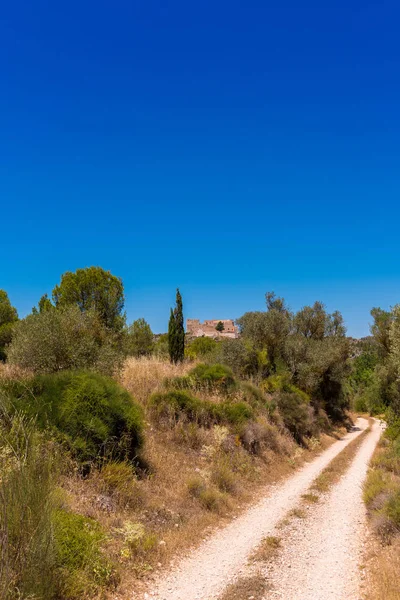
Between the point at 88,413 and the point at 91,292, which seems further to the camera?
the point at 91,292

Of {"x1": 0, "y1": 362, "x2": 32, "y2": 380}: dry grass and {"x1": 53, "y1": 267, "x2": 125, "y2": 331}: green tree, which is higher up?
{"x1": 53, "y1": 267, "x2": 125, "y2": 331}: green tree

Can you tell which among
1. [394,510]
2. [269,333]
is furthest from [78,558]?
[269,333]

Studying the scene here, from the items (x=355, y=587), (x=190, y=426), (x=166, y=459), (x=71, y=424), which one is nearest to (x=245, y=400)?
(x=190, y=426)

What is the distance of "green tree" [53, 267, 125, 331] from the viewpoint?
2416 centimetres

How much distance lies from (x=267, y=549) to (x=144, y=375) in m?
10.3

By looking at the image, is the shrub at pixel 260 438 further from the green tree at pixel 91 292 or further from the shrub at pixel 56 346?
the green tree at pixel 91 292

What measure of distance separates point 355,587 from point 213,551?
8.91 feet

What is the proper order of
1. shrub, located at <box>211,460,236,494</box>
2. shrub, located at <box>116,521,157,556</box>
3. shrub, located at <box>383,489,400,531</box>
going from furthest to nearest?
shrub, located at <box>211,460,236,494</box>, shrub, located at <box>383,489,400,531</box>, shrub, located at <box>116,521,157,556</box>

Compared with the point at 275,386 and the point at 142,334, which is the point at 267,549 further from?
the point at 142,334

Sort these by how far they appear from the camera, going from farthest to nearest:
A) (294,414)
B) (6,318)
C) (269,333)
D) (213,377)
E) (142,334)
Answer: (142,334)
(6,318)
(269,333)
(294,414)
(213,377)

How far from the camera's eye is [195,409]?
15492 mm

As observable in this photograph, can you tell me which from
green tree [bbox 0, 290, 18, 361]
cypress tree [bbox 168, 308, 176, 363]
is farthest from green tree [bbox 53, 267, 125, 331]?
green tree [bbox 0, 290, 18, 361]

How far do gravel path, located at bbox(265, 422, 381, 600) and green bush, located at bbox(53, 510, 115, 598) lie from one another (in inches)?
101

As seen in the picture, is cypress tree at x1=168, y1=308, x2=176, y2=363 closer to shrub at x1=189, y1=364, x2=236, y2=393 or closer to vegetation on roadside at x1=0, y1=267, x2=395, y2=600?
vegetation on roadside at x1=0, y1=267, x2=395, y2=600
